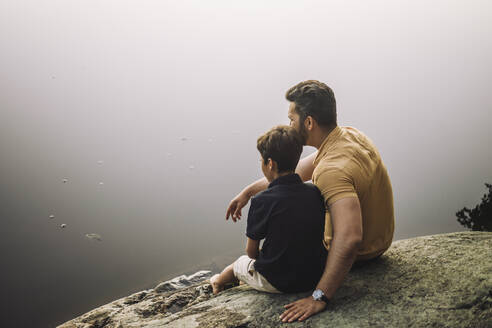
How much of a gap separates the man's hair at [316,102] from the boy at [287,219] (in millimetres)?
172

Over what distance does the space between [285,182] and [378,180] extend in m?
0.49

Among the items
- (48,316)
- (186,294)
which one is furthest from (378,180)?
(48,316)

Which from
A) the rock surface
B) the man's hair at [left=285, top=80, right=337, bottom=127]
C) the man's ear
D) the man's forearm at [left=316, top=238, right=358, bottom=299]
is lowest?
the rock surface

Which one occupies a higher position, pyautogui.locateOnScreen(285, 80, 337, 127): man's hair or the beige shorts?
pyautogui.locateOnScreen(285, 80, 337, 127): man's hair

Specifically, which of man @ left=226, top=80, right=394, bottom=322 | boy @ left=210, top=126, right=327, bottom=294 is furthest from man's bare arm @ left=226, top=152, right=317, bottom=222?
boy @ left=210, top=126, right=327, bottom=294

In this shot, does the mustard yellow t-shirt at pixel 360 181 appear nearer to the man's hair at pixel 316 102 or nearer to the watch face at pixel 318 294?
the man's hair at pixel 316 102

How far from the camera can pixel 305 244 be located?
1.47 metres

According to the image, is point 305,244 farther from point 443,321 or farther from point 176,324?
point 176,324

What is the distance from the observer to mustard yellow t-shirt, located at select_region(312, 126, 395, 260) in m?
1.41

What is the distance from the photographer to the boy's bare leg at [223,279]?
209 cm

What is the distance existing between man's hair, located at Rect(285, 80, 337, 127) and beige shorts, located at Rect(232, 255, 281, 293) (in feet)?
2.85

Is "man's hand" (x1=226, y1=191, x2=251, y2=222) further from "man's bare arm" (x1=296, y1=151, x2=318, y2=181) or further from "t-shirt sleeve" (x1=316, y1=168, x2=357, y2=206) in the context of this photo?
"t-shirt sleeve" (x1=316, y1=168, x2=357, y2=206)

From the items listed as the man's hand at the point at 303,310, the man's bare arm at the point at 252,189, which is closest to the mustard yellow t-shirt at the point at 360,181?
the man's hand at the point at 303,310

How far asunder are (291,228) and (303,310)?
1.21ft
